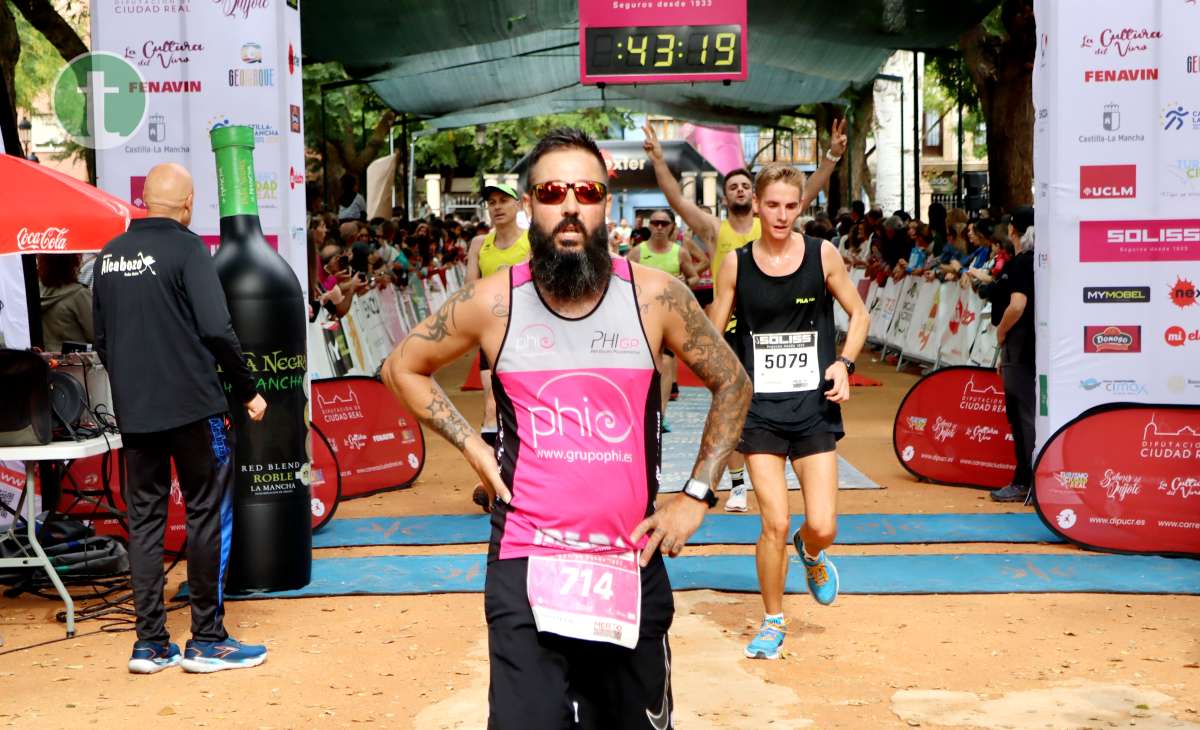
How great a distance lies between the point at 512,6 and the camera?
19531 mm

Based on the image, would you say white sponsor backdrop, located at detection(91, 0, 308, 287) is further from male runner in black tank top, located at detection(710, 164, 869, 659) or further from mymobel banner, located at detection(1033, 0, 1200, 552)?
mymobel banner, located at detection(1033, 0, 1200, 552)

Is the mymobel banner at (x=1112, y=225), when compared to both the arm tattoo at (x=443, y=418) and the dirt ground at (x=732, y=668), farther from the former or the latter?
the arm tattoo at (x=443, y=418)

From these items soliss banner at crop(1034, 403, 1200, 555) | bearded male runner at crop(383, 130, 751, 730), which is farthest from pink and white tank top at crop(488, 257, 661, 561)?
soliss banner at crop(1034, 403, 1200, 555)

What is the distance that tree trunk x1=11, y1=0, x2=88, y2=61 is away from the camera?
19.9 meters

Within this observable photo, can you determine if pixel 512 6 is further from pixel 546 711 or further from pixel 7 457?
pixel 546 711

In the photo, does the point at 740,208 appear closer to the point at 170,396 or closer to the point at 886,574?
the point at 886,574

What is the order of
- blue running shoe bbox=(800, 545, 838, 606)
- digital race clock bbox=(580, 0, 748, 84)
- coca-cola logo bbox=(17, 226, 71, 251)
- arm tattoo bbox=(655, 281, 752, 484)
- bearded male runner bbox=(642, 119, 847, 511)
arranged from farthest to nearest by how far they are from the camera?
digital race clock bbox=(580, 0, 748, 84)
bearded male runner bbox=(642, 119, 847, 511)
coca-cola logo bbox=(17, 226, 71, 251)
blue running shoe bbox=(800, 545, 838, 606)
arm tattoo bbox=(655, 281, 752, 484)

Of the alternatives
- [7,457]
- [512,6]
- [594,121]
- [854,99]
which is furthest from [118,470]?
[594,121]

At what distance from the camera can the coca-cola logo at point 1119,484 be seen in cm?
882

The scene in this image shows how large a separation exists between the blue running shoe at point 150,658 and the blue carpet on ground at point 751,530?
8.30ft

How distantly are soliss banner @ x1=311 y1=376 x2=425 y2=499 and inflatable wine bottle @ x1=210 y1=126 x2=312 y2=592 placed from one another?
98.4 inches

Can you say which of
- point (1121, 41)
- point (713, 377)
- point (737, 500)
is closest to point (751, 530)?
point (737, 500)

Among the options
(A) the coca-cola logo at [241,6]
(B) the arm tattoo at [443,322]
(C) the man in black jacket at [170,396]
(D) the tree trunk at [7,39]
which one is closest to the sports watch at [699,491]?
(B) the arm tattoo at [443,322]

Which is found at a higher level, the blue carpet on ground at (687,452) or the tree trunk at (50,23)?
the tree trunk at (50,23)
